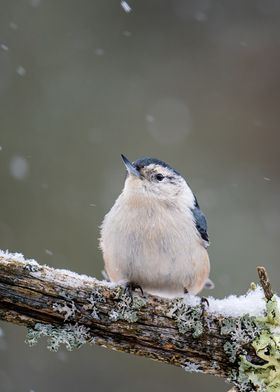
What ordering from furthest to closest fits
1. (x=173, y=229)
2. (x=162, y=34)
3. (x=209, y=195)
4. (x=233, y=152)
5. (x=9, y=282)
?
1. (x=162, y=34)
2. (x=233, y=152)
3. (x=209, y=195)
4. (x=173, y=229)
5. (x=9, y=282)

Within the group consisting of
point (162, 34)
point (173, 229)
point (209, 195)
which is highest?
point (162, 34)

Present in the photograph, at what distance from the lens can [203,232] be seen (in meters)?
3.91

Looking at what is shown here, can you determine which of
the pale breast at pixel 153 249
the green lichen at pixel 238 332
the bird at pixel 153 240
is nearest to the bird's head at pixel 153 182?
the bird at pixel 153 240

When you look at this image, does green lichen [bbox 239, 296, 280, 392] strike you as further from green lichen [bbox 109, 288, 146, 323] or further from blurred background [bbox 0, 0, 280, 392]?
blurred background [bbox 0, 0, 280, 392]

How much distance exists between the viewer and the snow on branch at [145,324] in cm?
292

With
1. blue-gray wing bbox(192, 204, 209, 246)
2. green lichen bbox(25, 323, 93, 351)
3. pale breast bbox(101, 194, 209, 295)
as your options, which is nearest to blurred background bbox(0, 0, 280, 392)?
blue-gray wing bbox(192, 204, 209, 246)

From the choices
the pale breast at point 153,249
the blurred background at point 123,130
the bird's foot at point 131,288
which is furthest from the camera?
the blurred background at point 123,130

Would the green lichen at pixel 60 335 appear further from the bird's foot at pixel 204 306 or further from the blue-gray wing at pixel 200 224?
the blue-gray wing at pixel 200 224

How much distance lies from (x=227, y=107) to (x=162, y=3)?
130cm

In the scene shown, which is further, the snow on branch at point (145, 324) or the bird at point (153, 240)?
the bird at point (153, 240)

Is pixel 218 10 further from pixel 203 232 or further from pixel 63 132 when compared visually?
pixel 203 232

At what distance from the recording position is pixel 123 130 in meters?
6.40

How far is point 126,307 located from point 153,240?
0.63 metres

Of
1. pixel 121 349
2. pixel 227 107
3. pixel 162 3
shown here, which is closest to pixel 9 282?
pixel 121 349
